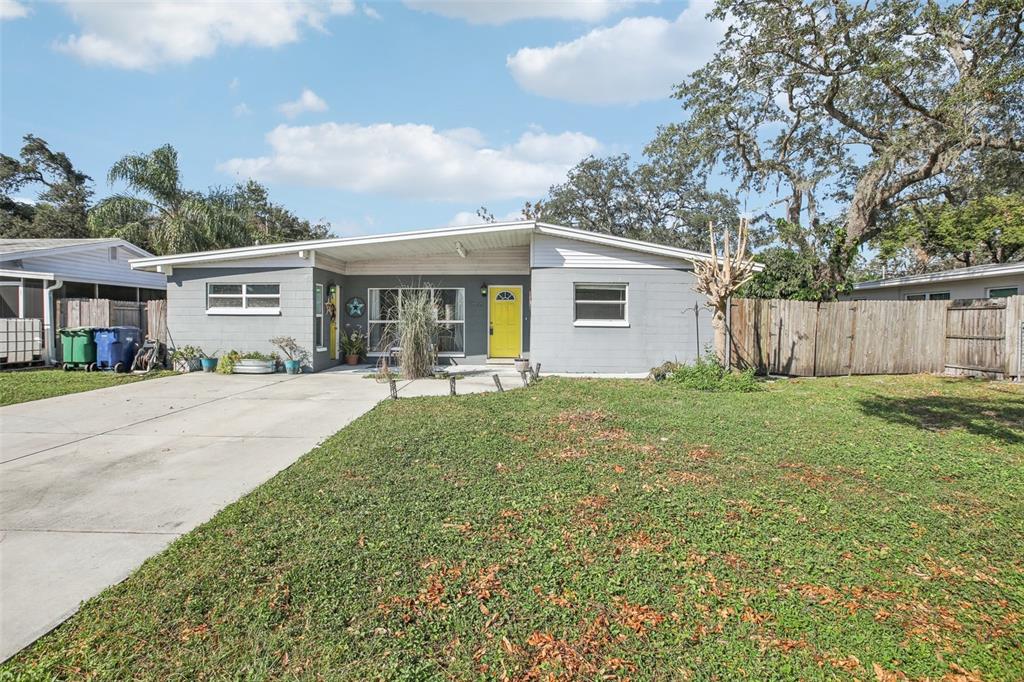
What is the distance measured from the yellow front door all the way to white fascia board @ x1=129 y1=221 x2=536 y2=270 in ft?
10.0

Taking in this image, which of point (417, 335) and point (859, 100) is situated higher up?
point (859, 100)

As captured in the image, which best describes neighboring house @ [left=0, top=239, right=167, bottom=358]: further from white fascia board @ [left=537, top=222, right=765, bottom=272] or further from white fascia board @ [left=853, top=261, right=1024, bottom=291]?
white fascia board @ [left=853, top=261, right=1024, bottom=291]

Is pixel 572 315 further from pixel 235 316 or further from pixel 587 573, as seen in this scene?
pixel 587 573

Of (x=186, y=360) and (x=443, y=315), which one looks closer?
(x=186, y=360)

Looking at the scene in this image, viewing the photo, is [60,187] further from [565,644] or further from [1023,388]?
[1023,388]

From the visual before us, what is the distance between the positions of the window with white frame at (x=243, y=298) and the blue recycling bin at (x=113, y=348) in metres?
1.92

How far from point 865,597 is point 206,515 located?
4.20 m

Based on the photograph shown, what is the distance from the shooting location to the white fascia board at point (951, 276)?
1330 centimetres

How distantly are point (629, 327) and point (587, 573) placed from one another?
9.94 metres

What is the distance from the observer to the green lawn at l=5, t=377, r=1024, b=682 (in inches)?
90.7

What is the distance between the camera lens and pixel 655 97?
1956 cm

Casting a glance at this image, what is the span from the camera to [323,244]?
12312mm

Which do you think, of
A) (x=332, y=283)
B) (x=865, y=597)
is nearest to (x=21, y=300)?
(x=332, y=283)

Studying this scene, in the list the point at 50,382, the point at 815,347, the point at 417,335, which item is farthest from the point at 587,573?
the point at 50,382
